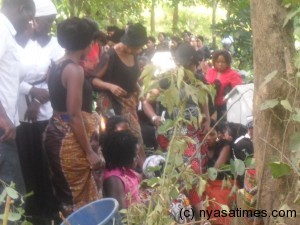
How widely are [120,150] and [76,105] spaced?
0.42 m

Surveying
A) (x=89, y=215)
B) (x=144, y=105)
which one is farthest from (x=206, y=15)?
(x=89, y=215)

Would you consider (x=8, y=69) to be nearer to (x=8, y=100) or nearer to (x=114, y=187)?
(x=8, y=100)

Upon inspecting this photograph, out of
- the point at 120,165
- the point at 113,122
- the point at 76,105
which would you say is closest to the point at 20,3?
the point at 76,105

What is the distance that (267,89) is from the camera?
2.40m

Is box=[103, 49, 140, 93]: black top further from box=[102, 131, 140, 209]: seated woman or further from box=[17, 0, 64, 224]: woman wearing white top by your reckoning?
box=[102, 131, 140, 209]: seated woman

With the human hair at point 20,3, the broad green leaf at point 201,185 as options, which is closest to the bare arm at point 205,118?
the human hair at point 20,3

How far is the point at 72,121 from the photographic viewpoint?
409 cm

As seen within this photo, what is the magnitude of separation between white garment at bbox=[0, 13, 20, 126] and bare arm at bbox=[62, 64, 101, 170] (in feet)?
1.13

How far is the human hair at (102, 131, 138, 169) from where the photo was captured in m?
4.23

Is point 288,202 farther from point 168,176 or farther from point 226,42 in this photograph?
point 226,42

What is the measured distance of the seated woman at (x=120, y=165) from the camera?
409 cm

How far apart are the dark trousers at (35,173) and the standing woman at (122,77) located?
0.73 m

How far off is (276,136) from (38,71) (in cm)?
257

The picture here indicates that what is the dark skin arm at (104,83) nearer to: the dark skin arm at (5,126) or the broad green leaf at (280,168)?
the dark skin arm at (5,126)
